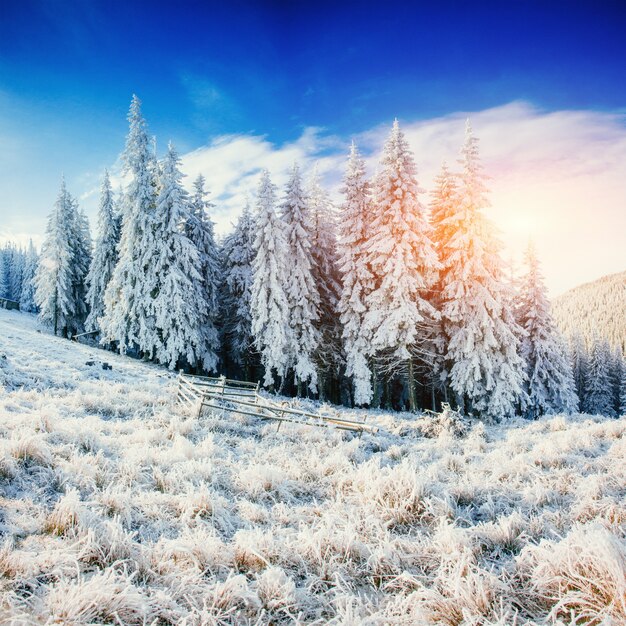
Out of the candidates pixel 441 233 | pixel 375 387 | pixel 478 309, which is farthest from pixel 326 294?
pixel 478 309

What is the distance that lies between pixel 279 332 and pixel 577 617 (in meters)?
21.3

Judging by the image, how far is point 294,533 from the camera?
4809 mm

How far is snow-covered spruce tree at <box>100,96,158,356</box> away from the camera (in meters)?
27.2

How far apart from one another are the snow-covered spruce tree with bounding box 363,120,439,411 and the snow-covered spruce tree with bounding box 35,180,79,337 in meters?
32.6

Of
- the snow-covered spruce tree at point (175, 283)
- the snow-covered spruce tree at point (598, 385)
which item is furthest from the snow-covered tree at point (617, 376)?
the snow-covered spruce tree at point (175, 283)

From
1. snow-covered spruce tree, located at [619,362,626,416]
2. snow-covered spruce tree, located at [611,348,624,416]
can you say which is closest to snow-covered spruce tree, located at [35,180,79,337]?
snow-covered spruce tree, located at [619,362,626,416]

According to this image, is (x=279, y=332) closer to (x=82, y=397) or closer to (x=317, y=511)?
(x=82, y=397)

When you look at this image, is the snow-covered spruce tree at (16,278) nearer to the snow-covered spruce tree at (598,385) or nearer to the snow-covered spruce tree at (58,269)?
the snow-covered spruce tree at (58,269)

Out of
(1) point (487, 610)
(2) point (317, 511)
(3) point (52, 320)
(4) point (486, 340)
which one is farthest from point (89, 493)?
(3) point (52, 320)

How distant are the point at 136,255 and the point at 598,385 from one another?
57160 millimetres

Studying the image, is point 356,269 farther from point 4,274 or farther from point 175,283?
point 4,274

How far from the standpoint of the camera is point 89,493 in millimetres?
5578

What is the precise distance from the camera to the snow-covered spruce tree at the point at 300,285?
2441cm

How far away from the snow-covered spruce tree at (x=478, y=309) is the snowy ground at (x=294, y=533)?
37.4 feet
